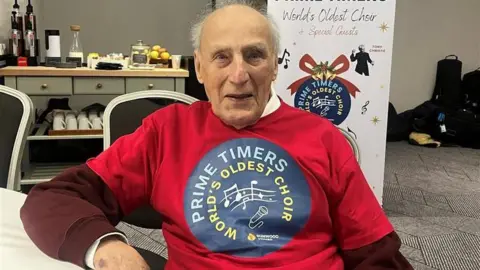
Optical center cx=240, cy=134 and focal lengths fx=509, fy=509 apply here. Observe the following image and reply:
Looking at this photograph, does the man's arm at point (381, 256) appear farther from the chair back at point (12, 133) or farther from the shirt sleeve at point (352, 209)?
the chair back at point (12, 133)

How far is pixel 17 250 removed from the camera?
935 millimetres

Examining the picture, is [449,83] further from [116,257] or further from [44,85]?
[116,257]

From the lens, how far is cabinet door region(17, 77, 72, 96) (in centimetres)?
313

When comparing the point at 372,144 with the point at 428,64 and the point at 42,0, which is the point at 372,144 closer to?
the point at 42,0

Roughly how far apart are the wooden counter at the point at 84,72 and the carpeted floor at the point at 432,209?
966mm

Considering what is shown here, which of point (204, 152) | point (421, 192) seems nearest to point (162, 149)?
point (204, 152)

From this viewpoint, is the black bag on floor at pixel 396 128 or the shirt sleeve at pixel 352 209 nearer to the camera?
the shirt sleeve at pixel 352 209

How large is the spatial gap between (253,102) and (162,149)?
0.24 metres

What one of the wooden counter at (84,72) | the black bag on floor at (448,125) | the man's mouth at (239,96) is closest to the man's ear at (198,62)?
the man's mouth at (239,96)

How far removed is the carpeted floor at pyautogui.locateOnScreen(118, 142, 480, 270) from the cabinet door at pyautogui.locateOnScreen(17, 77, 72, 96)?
0.95 meters

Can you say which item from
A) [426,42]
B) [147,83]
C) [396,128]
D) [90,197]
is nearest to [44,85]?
[147,83]

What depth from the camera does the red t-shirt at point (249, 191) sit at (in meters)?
1.13

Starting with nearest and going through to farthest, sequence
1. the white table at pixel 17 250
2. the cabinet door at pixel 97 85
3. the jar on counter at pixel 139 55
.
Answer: the white table at pixel 17 250
the cabinet door at pixel 97 85
the jar on counter at pixel 139 55

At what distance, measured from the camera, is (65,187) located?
107 cm
